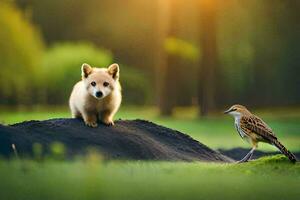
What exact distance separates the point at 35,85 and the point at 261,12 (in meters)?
1.17

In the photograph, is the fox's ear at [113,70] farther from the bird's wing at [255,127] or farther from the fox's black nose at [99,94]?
the bird's wing at [255,127]

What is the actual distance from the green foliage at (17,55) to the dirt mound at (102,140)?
570 mm

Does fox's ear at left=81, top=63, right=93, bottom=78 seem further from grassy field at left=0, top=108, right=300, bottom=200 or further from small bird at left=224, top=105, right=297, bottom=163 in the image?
small bird at left=224, top=105, right=297, bottom=163

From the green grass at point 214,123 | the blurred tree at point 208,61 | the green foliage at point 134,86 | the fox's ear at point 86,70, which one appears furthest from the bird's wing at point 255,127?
the blurred tree at point 208,61

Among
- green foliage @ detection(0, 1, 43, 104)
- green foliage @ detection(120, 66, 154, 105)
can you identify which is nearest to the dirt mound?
green foliage @ detection(120, 66, 154, 105)

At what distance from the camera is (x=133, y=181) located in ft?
10.2

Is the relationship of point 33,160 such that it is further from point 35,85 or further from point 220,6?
point 220,6

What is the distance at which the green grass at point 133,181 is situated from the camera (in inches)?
A: 121

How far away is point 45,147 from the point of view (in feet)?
11.2

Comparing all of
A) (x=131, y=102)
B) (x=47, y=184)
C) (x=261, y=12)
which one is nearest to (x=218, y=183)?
(x=47, y=184)

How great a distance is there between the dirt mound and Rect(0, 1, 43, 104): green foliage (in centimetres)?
57

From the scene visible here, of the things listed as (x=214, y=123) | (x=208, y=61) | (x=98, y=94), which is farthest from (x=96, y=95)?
(x=208, y=61)

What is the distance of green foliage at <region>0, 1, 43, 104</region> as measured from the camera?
4195mm

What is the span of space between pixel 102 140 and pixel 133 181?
467 millimetres
